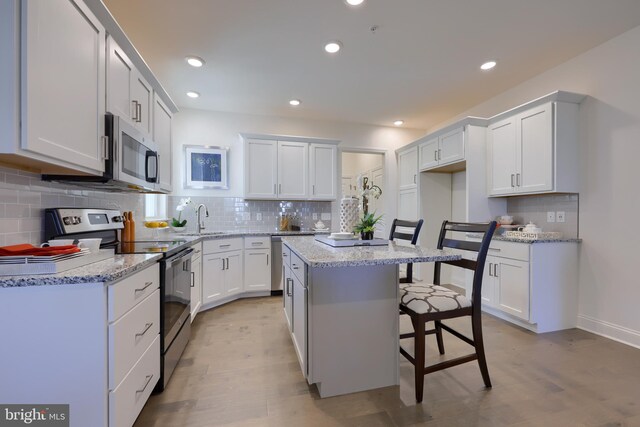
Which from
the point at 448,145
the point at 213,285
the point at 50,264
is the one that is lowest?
the point at 213,285

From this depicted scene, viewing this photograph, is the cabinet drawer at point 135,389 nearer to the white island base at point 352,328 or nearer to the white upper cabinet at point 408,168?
the white island base at point 352,328

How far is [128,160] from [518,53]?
3539mm

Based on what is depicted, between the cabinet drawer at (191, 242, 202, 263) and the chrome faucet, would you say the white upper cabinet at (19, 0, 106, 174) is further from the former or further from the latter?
the chrome faucet

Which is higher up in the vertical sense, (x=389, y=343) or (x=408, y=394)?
(x=389, y=343)

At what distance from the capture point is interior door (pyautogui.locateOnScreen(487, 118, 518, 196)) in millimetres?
2965

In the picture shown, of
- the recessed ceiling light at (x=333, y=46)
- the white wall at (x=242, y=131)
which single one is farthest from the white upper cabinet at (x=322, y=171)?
the recessed ceiling light at (x=333, y=46)

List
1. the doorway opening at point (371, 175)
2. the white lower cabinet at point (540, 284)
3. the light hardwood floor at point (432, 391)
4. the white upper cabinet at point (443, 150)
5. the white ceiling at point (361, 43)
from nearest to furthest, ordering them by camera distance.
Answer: the light hardwood floor at point (432, 391), the white ceiling at point (361, 43), the white lower cabinet at point (540, 284), the white upper cabinet at point (443, 150), the doorway opening at point (371, 175)

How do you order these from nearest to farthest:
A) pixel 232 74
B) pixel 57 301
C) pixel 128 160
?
pixel 57 301, pixel 128 160, pixel 232 74

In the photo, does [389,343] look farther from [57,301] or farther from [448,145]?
[448,145]

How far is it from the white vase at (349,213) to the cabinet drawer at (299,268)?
53cm

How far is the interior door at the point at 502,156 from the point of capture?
2965mm

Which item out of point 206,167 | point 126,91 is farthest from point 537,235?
point 206,167

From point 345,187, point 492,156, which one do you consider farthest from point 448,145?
point 345,187

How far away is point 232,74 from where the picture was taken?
2984mm
